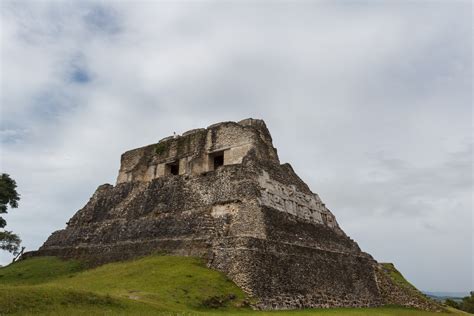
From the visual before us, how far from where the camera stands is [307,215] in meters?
23.5

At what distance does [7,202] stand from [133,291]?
14505 millimetres

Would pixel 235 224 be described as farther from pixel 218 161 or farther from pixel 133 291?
pixel 218 161

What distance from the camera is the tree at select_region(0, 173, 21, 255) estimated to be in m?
24.2

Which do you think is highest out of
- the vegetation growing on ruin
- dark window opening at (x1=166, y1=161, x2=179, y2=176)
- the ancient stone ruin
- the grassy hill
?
the vegetation growing on ruin

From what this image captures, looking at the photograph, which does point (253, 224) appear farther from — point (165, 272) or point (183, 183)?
point (183, 183)

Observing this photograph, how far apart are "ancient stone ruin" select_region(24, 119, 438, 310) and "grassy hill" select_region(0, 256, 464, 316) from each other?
3.26 ft

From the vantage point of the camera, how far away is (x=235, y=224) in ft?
62.7

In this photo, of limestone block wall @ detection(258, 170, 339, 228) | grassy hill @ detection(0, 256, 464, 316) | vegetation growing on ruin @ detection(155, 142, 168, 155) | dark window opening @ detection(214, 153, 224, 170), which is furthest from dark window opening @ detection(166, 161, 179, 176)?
grassy hill @ detection(0, 256, 464, 316)

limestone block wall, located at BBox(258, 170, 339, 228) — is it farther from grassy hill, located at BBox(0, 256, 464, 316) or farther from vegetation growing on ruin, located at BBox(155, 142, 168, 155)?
vegetation growing on ruin, located at BBox(155, 142, 168, 155)

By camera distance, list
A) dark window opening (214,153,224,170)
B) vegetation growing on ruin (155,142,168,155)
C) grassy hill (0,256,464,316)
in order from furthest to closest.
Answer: vegetation growing on ruin (155,142,168,155)
dark window opening (214,153,224,170)
grassy hill (0,256,464,316)

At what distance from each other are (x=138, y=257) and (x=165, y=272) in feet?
14.1

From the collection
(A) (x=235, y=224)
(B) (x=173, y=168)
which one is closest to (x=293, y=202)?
(A) (x=235, y=224)

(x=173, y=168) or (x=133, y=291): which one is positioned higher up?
(x=173, y=168)

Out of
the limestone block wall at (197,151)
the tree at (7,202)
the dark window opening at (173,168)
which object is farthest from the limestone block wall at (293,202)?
the tree at (7,202)
